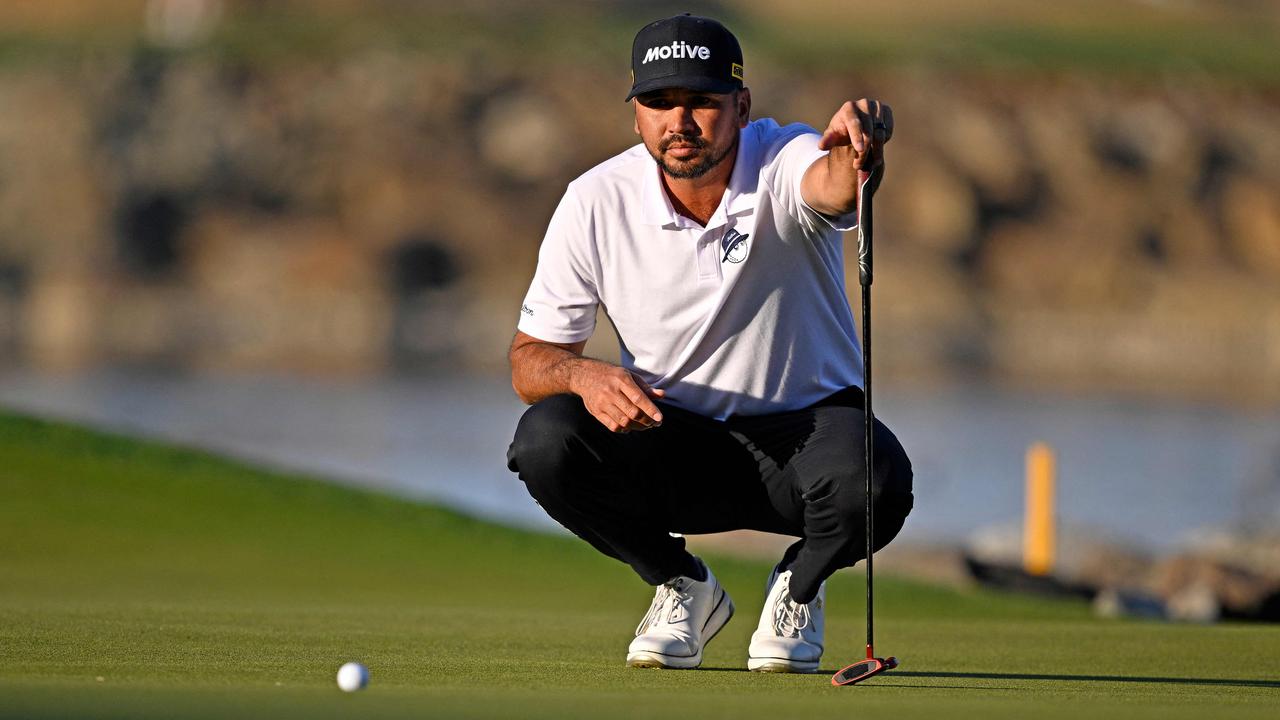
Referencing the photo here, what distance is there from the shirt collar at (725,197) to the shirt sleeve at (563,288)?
215mm

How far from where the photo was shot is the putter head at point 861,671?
4875 millimetres

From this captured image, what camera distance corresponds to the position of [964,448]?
2819 cm

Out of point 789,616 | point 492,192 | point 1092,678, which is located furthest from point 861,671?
point 492,192

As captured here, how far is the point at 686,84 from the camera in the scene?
210 inches

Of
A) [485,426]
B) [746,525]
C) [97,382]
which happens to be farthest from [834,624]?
[97,382]

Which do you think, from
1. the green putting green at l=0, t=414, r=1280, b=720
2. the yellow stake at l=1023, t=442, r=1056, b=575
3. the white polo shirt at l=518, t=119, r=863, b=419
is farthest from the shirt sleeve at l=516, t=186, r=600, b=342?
the yellow stake at l=1023, t=442, r=1056, b=575

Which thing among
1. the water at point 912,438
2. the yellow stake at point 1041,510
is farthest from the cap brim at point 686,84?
the water at point 912,438

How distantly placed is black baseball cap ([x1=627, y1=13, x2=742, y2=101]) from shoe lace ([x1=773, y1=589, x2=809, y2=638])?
54.6 inches

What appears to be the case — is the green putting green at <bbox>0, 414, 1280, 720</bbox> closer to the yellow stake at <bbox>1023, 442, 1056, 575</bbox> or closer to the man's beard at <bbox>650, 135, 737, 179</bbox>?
Answer: the man's beard at <bbox>650, 135, 737, 179</bbox>

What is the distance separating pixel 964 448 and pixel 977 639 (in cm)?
2196

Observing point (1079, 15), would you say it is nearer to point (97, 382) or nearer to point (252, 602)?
point (97, 382)

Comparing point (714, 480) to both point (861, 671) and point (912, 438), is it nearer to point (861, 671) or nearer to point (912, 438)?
point (861, 671)

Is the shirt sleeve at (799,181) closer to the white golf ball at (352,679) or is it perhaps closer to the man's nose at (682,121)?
the man's nose at (682,121)

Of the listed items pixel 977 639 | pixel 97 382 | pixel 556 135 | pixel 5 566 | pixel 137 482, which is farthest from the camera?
pixel 556 135
